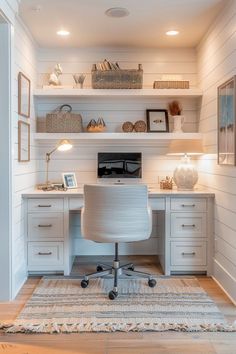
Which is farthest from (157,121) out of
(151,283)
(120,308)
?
(120,308)

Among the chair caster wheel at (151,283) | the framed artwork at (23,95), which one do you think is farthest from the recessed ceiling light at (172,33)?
the chair caster wheel at (151,283)

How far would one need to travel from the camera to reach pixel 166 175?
4188 millimetres

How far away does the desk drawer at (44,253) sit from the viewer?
11.5 feet

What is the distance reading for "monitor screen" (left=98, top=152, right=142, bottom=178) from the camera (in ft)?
13.5

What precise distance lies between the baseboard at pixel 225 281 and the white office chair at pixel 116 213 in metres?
0.77

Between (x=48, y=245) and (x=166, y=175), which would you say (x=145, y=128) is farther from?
(x=48, y=245)

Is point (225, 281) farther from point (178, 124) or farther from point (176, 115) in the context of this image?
point (176, 115)

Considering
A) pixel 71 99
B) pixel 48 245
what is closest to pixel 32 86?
pixel 71 99

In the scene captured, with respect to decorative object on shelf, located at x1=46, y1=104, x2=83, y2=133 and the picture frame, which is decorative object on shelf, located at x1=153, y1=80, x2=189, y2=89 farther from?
the picture frame

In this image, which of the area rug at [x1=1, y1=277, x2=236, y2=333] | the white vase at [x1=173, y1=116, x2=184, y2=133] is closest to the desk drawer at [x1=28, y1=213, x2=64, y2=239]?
the area rug at [x1=1, y1=277, x2=236, y2=333]

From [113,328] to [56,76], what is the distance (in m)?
2.71

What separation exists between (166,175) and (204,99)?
0.94 m

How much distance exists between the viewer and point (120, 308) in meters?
2.74

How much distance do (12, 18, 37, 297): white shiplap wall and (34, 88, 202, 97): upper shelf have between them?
0.78ft
